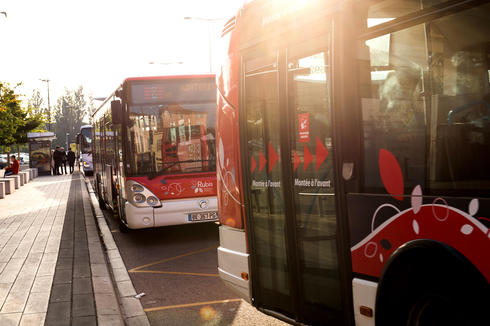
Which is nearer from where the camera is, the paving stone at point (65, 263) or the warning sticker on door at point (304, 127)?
the warning sticker on door at point (304, 127)

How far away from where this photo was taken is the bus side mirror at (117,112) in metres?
10.6

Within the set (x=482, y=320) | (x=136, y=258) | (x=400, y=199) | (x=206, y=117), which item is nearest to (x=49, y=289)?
(x=136, y=258)

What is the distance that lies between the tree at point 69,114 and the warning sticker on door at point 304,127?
122 m

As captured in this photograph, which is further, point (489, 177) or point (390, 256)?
point (390, 256)

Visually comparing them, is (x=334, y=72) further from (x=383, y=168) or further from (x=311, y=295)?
(x=311, y=295)

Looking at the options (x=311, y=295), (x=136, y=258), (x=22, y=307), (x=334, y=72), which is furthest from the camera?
(x=136, y=258)

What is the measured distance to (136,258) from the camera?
32.0 ft

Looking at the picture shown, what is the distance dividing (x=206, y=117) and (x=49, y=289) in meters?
4.29

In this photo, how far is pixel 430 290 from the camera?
3.42 metres

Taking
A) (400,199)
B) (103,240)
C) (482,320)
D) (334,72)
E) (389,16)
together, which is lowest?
(103,240)

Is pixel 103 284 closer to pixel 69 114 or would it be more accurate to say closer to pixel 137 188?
pixel 137 188

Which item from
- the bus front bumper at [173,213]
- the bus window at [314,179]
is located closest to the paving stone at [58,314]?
the bus window at [314,179]

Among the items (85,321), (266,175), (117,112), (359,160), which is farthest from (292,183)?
(117,112)

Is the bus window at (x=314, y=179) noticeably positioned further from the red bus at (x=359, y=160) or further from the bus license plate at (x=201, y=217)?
the bus license plate at (x=201, y=217)
